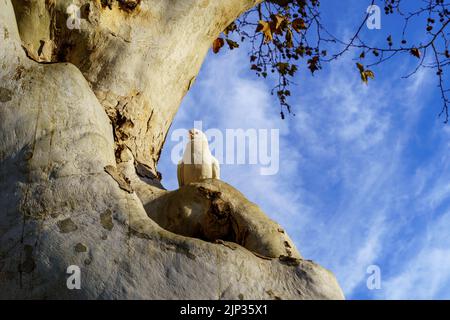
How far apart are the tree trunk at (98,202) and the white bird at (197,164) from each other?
2840 millimetres

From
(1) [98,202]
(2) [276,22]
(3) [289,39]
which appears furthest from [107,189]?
(3) [289,39]

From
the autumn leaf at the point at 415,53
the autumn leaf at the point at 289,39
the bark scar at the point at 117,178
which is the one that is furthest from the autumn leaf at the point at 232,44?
the bark scar at the point at 117,178

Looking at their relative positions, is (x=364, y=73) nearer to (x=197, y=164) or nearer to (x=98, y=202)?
(x=197, y=164)

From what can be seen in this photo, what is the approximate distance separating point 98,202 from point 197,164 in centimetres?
443

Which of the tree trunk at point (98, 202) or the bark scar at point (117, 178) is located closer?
the tree trunk at point (98, 202)

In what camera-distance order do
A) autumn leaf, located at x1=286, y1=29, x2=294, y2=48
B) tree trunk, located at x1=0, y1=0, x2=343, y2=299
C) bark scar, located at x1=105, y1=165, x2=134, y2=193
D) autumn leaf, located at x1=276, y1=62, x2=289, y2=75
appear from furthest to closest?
autumn leaf, located at x1=276, y1=62, x2=289, y2=75 < autumn leaf, located at x1=286, y1=29, x2=294, y2=48 < bark scar, located at x1=105, y1=165, x2=134, y2=193 < tree trunk, located at x1=0, y1=0, x2=343, y2=299

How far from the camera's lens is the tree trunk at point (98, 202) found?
2414 mm

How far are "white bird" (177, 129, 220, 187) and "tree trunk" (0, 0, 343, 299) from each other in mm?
2840

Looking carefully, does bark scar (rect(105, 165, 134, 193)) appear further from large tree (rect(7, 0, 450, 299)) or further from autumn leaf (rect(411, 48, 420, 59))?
autumn leaf (rect(411, 48, 420, 59))

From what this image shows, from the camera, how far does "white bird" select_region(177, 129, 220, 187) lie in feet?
22.9

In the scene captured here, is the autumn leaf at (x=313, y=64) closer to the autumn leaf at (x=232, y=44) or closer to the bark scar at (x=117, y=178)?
the autumn leaf at (x=232, y=44)

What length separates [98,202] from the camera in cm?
264

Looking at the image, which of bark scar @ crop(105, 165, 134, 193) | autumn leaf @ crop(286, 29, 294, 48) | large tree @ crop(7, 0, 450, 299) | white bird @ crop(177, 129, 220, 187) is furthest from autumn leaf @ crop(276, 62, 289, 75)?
bark scar @ crop(105, 165, 134, 193)
